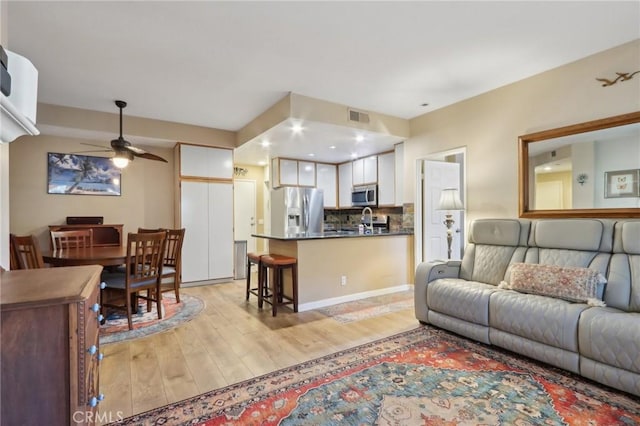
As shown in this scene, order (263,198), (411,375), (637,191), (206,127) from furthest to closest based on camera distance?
(263,198)
(206,127)
(637,191)
(411,375)

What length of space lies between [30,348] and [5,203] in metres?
1.50

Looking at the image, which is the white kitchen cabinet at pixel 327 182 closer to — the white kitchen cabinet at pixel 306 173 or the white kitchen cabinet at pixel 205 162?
the white kitchen cabinet at pixel 306 173

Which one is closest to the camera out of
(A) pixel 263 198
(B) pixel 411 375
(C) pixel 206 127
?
(B) pixel 411 375

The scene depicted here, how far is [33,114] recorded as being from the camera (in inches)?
57.2

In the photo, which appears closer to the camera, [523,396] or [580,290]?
[523,396]

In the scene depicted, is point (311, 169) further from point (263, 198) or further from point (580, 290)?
point (580, 290)

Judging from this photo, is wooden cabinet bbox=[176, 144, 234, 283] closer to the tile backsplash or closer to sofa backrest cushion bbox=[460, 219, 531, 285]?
the tile backsplash

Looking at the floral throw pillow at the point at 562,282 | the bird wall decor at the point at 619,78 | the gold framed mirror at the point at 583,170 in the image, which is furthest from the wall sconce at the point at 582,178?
the floral throw pillow at the point at 562,282

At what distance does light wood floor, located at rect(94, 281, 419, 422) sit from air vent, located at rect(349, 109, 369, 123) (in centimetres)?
261

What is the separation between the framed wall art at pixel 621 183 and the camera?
2.64 m

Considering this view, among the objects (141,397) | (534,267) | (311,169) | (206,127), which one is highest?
(206,127)

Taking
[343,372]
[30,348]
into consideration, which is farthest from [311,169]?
[30,348]

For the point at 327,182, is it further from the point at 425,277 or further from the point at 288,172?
the point at 425,277

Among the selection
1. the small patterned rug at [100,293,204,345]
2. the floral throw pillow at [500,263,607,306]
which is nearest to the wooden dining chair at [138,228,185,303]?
the small patterned rug at [100,293,204,345]
